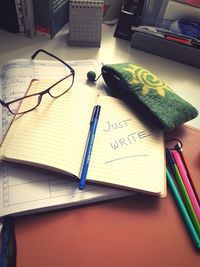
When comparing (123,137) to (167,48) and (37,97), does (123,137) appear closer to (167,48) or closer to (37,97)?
(37,97)

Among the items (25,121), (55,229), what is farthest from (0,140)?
(55,229)

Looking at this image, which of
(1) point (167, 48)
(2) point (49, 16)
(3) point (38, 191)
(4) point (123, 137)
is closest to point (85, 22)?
(2) point (49, 16)

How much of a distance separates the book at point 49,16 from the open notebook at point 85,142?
24 centimetres

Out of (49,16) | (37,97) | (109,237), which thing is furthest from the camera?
(49,16)

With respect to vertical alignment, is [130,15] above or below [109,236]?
above

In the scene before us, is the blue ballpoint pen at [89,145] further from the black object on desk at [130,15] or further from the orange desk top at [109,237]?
the black object on desk at [130,15]

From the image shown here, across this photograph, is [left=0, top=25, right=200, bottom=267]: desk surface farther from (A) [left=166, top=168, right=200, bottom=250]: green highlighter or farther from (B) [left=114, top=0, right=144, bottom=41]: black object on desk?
(B) [left=114, top=0, right=144, bottom=41]: black object on desk

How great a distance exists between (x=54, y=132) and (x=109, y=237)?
21 cm

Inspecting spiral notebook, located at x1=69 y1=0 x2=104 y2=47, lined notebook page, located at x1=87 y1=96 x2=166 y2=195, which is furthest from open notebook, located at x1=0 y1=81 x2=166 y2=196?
spiral notebook, located at x1=69 y1=0 x2=104 y2=47

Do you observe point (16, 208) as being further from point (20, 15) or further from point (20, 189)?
point (20, 15)

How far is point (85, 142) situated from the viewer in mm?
489

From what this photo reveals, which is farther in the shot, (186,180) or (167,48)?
(167,48)

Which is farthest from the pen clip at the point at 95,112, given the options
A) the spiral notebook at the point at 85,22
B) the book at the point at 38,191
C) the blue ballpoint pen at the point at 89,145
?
the spiral notebook at the point at 85,22

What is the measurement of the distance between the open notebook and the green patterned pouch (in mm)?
27
